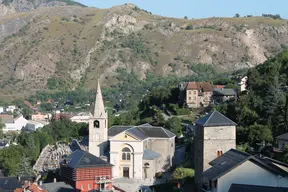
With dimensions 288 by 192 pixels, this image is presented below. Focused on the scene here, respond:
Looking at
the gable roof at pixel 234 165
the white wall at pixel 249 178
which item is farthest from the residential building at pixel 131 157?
the white wall at pixel 249 178

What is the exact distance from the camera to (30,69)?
188 metres

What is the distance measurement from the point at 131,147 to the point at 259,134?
10867 mm

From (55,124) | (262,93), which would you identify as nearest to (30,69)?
(55,124)

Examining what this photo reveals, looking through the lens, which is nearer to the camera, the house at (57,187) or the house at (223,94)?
the house at (57,187)

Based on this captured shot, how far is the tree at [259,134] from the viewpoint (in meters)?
46.7

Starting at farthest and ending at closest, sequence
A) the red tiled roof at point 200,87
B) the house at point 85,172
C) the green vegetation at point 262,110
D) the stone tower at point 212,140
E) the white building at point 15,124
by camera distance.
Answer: the white building at point 15,124 < the red tiled roof at point 200,87 < the green vegetation at point 262,110 < the house at point 85,172 < the stone tower at point 212,140

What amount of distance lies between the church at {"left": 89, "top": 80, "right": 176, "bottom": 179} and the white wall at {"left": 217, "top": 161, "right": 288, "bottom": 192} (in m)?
21.1

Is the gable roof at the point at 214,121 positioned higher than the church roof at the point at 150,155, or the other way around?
the gable roof at the point at 214,121

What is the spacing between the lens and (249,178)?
97.6 ft

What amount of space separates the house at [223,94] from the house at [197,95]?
1.30m

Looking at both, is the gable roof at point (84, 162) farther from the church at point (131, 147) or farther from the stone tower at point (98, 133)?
the stone tower at point (98, 133)

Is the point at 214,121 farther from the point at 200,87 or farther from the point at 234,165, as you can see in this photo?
the point at 200,87

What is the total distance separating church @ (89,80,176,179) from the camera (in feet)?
166

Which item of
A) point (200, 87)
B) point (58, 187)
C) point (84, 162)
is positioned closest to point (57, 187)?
point (58, 187)
